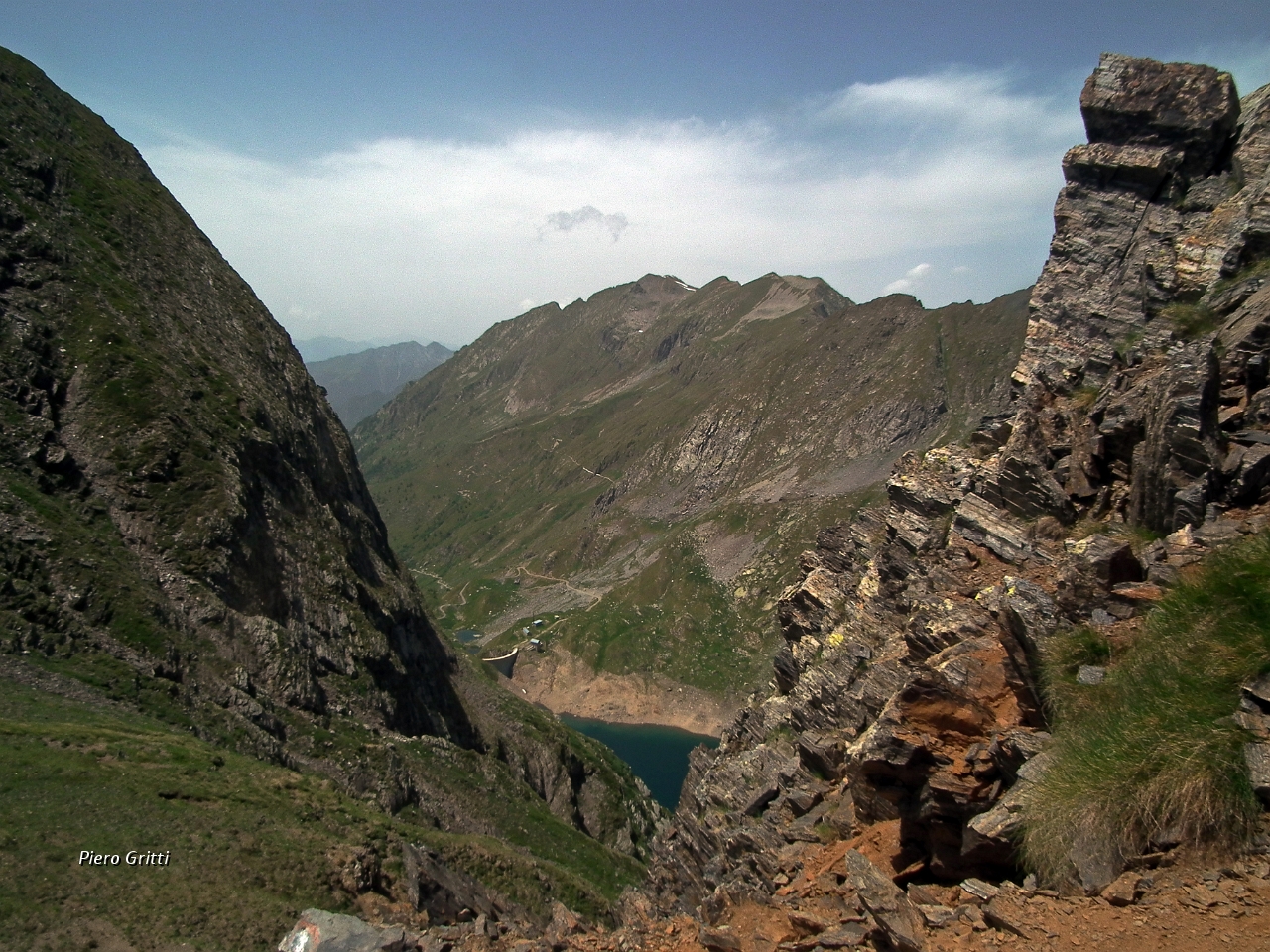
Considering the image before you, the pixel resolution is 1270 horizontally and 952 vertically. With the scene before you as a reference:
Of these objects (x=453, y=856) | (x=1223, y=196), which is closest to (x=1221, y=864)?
(x=1223, y=196)

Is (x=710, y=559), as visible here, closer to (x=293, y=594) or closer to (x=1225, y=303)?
(x=293, y=594)

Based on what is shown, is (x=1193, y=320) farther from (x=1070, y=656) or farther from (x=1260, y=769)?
(x=1260, y=769)

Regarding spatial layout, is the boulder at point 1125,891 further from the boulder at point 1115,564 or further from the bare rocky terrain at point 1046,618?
the boulder at point 1115,564

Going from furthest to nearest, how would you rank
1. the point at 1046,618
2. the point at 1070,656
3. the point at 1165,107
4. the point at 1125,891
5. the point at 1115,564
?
1. the point at 1165,107
2. the point at 1046,618
3. the point at 1115,564
4. the point at 1070,656
5. the point at 1125,891

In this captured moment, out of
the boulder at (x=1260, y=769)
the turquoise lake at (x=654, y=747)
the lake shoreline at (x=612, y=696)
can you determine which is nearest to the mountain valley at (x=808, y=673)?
the boulder at (x=1260, y=769)

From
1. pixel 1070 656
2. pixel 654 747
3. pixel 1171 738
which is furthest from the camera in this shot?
pixel 654 747

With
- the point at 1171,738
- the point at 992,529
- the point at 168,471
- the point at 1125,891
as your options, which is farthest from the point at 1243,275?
the point at 168,471
